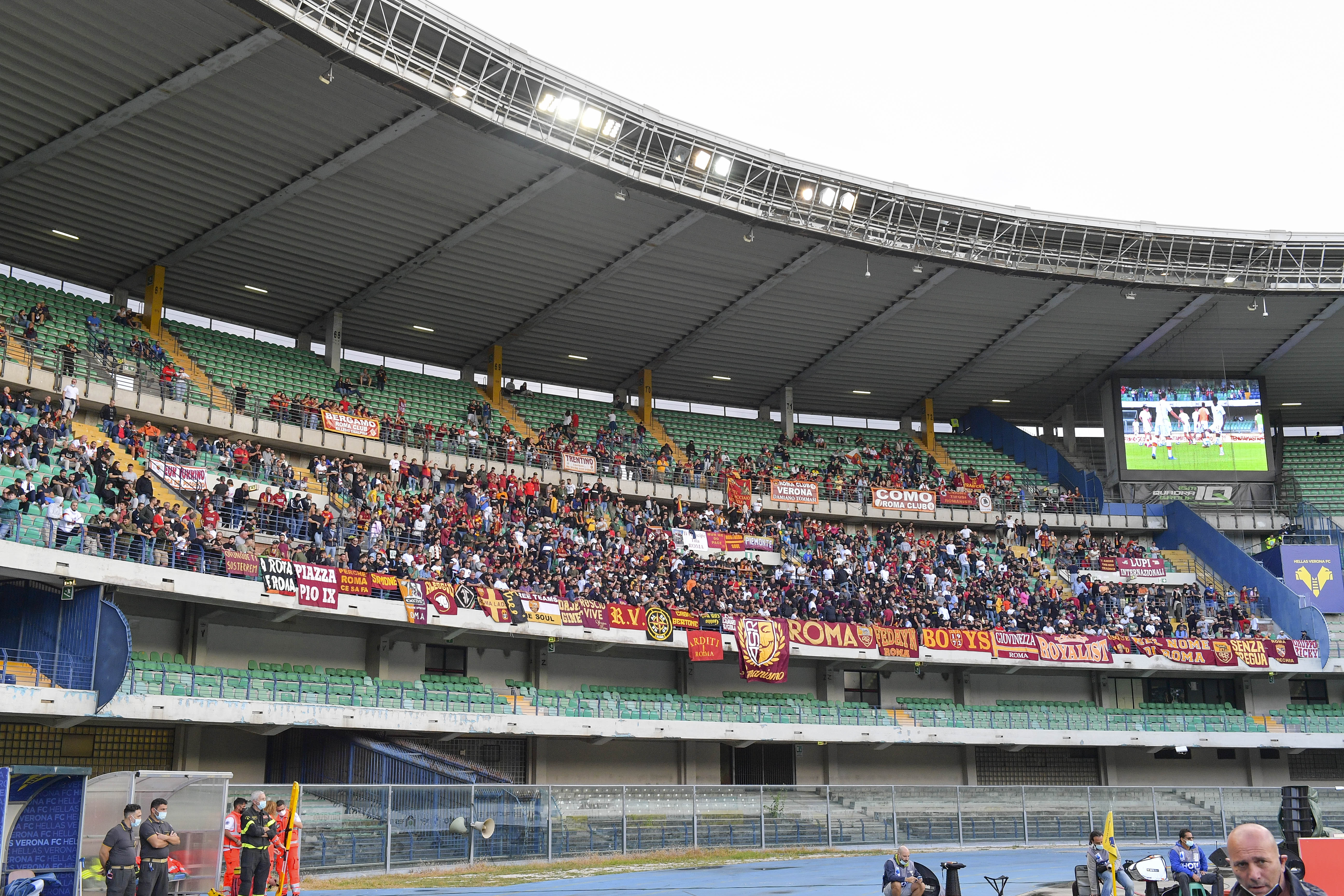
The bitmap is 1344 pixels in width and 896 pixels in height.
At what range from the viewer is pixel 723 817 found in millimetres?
29375

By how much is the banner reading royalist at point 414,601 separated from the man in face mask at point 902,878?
16.9 meters

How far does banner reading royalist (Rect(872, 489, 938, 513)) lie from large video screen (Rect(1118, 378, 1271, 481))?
913 cm

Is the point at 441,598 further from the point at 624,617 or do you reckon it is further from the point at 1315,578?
the point at 1315,578

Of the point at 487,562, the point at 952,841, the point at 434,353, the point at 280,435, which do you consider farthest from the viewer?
the point at 434,353

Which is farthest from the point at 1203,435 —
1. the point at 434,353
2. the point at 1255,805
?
the point at 434,353

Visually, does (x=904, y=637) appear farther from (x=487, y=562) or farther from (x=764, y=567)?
(x=487, y=562)

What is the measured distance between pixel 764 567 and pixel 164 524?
21.5 meters

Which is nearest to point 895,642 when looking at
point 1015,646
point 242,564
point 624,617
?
point 1015,646

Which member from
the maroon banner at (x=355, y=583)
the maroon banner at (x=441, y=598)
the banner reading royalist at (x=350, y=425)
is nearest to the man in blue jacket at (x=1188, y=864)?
the maroon banner at (x=441, y=598)

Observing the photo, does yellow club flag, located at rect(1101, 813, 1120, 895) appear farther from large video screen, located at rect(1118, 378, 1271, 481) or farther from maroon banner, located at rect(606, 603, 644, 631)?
large video screen, located at rect(1118, 378, 1271, 481)

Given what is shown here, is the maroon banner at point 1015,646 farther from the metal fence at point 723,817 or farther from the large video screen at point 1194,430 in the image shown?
the large video screen at point 1194,430

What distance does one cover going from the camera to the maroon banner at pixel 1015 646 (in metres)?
40.3

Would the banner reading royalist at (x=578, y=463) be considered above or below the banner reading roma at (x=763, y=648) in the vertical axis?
above

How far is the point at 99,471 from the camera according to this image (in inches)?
1078
